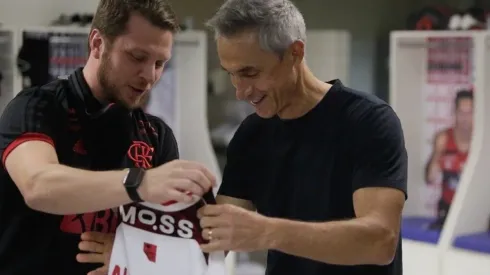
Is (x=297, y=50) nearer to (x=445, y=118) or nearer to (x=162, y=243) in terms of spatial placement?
(x=162, y=243)

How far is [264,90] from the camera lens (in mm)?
1935

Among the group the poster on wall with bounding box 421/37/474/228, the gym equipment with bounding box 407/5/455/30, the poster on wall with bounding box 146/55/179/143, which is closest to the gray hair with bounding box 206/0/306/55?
the poster on wall with bounding box 421/37/474/228

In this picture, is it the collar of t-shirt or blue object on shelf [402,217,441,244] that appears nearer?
the collar of t-shirt

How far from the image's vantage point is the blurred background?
4.09 metres

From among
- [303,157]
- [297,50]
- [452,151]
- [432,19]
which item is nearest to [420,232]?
[452,151]

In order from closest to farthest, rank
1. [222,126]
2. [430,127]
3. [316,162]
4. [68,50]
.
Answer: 1. [316,162]
2. [68,50]
3. [430,127]
4. [222,126]

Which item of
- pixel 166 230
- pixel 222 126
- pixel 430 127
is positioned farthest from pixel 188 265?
pixel 222 126

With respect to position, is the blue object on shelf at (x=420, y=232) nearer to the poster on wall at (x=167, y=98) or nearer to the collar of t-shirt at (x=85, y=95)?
the poster on wall at (x=167, y=98)

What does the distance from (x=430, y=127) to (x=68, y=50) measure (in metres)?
2.01

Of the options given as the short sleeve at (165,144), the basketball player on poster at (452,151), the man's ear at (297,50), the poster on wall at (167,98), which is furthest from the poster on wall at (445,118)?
the man's ear at (297,50)

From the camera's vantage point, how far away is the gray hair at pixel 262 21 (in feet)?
6.15

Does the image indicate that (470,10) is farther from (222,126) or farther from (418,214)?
(222,126)

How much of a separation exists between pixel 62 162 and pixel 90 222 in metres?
0.16

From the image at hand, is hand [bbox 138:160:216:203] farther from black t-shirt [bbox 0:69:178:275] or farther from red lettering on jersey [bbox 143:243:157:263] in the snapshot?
black t-shirt [bbox 0:69:178:275]
